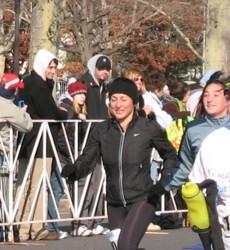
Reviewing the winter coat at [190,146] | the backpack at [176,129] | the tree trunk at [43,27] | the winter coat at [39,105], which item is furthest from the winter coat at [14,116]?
the tree trunk at [43,27]

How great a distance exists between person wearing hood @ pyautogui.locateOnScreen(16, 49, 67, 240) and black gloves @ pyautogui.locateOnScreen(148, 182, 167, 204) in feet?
12.3

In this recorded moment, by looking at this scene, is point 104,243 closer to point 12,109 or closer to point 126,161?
point 12,109

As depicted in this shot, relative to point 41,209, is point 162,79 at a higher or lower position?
higher

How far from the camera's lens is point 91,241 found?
40.2 ft

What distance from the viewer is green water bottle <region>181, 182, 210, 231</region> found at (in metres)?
6.90

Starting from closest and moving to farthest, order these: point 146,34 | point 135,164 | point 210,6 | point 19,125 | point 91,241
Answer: point 135,164
point 19,125
point 91,241
point 210,6
point 146,34

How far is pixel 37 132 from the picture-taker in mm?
12055

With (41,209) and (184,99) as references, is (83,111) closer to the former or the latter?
(41,209)

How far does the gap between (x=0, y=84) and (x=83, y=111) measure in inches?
51.4

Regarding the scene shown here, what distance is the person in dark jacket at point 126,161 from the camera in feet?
27.7

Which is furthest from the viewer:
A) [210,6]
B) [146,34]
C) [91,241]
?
[146,34]

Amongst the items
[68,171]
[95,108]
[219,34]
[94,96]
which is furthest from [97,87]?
[219,34]

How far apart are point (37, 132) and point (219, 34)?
7.37 m

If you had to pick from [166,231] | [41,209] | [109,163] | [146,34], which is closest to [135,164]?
[109,163]
